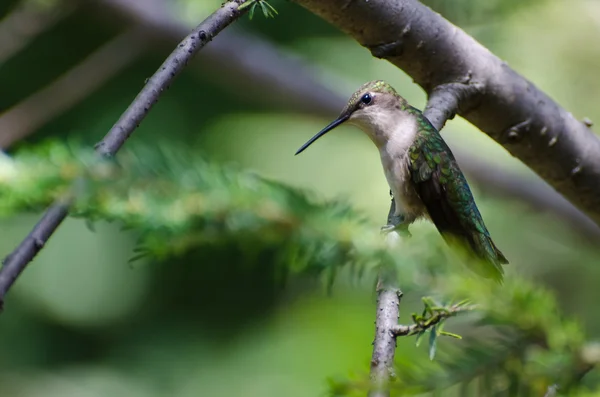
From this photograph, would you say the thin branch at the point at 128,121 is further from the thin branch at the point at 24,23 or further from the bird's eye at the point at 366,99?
the thin branch at the point at 24,23

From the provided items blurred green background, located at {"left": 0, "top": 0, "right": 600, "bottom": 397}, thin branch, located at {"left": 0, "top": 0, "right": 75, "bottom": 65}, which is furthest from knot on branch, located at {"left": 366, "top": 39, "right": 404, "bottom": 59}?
thin branch, located at {"left": 0, "top": 0, "right": 75, "bottom": 65}

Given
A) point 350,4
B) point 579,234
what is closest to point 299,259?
point 350,4

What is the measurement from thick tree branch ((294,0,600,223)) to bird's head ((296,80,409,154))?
0.51 metres

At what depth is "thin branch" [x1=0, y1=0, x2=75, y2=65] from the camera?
3168mm

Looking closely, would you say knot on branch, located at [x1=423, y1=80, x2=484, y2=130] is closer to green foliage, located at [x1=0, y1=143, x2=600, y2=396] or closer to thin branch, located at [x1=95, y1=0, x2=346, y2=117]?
green foliage, located at [x1=0, y1=143, x2=600, y2=396]

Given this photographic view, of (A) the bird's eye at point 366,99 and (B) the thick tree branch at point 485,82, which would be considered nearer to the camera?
(B) the thick tree branch at point 485,82

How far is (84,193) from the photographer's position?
0.82m

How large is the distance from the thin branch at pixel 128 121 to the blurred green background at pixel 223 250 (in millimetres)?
1832

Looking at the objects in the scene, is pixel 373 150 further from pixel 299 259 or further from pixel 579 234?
pixel 299 259

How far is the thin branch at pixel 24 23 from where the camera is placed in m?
3.17

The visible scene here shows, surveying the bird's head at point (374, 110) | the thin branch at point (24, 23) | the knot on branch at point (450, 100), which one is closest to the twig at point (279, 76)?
the thin branch at point (24, 23)

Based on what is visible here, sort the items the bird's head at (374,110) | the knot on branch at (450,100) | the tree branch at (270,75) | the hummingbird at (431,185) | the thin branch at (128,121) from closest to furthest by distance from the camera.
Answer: the thin branch at (128,121) → the knot on branch at (450,100) → the hummingbird at (431,185) → the bird's head at (374,110) → the tree branch at (270,75)

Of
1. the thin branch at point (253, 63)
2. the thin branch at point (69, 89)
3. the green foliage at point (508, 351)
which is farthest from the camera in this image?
the thin branch at point (253, 63)

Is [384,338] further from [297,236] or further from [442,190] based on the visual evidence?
[442,190]
